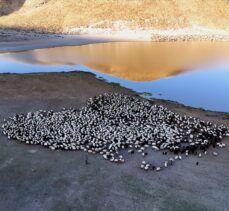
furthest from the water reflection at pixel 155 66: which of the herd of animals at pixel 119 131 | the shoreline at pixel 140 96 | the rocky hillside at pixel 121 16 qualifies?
the rocky hillside at pixel 121 16

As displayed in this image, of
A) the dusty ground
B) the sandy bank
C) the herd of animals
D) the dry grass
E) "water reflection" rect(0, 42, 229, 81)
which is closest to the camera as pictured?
the dusty ground

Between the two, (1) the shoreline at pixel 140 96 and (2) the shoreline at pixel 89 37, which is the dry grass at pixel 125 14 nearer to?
(2) the shoreline at pixel 89 37

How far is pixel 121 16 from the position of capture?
5894 cm

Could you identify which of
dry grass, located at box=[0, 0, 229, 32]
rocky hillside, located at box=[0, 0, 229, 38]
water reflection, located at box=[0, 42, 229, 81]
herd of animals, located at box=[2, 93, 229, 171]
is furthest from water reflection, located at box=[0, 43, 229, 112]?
dry grass, located at box=[0, 0, 229, 32]

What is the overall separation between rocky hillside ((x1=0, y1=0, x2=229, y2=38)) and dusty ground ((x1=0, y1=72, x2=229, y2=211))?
142ft

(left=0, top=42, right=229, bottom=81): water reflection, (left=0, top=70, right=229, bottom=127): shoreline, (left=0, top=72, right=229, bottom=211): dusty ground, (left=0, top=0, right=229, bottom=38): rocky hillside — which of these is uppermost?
(left=0, top=0, right=229, bottom=38): rocky hillside

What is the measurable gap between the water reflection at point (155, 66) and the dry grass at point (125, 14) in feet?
47.5

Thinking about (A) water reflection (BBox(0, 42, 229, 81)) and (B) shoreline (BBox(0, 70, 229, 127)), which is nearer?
(B) shoreline (BBox(0, 70, 229, 127))

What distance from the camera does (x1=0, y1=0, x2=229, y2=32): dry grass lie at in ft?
187

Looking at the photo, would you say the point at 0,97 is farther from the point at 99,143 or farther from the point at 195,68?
the point at 195,68

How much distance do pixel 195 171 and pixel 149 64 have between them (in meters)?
19.7

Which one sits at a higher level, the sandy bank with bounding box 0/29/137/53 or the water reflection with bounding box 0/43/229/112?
the sandy bank with bounding box 0/29/137/53

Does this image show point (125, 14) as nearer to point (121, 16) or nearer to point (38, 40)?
point (121, 16)

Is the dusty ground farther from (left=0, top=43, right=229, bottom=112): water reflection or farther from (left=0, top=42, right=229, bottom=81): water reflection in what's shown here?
(left=0, top=42, right=229, bottom=81): water reflection
